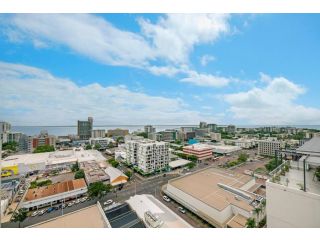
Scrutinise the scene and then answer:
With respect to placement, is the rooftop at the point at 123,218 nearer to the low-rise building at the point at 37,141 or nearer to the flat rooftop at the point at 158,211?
the flat rooftop at the point at 158,211

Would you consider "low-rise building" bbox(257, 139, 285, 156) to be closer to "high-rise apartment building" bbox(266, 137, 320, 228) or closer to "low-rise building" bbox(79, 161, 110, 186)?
"low-rise building" bbox(79, 161, 110, 186)

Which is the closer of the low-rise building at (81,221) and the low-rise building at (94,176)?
the low-rise building at (81,221)

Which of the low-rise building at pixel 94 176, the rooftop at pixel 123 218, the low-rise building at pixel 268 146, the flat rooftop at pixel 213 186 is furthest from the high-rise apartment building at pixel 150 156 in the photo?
the low-rise building at pixel 268 146

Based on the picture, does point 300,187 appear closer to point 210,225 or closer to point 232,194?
point 210,225

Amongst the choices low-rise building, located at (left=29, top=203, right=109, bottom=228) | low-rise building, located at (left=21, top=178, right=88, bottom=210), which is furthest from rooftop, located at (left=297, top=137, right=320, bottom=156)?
low-rise building, located at (left=21, top=178, right=88, bottom=210)
